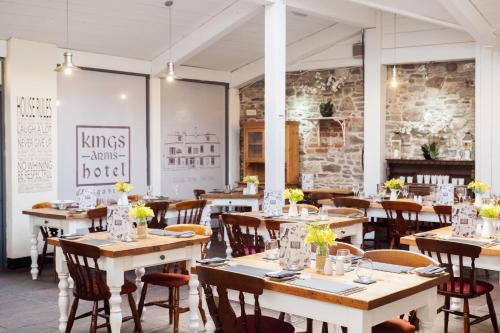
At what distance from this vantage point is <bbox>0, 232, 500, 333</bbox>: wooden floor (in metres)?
5.83

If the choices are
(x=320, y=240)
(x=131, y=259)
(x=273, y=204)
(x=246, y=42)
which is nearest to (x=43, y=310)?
(x=131, y=259)

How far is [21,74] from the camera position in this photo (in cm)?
869

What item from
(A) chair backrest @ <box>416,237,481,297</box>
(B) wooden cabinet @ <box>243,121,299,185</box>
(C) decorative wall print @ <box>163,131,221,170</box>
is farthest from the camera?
(B) wooden cabinet @ <box>243,121,299,185</box>

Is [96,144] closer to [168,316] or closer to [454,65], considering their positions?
[168,316]

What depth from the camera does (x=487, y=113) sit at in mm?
9906

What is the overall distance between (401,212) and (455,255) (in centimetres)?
290

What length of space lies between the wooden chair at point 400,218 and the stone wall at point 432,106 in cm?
282

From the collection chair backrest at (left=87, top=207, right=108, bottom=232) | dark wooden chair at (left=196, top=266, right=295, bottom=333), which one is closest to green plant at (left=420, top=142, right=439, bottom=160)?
chair backrest at (left=87, top=207, right=108, bottom=232)

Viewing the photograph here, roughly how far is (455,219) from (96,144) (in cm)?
604

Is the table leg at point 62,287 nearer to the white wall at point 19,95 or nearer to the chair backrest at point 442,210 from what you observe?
the white wall at point 19,95

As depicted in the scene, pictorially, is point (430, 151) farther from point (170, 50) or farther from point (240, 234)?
point (240, 234)

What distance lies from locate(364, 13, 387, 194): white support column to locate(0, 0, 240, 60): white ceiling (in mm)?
2770

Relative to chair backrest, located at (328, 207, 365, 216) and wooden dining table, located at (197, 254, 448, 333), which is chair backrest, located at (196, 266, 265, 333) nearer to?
wooden dining table, located at (197, 254, 448, 333)

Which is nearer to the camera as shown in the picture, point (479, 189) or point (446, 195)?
point (479, 189)
